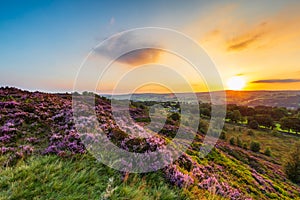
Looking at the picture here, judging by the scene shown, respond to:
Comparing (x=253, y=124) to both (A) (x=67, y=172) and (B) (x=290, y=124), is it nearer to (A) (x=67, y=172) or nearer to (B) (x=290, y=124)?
(B) (x=290, y=124)

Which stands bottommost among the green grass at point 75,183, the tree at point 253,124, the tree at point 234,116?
the tree at point 253,124

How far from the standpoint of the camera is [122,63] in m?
11.1

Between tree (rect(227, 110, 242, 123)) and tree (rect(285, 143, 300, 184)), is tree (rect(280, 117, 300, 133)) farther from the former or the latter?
tree (rect(285, 143, 300, 184))

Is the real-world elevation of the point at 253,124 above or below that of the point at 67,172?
below

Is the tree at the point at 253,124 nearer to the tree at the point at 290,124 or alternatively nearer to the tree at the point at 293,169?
the tree at the point at 290,124

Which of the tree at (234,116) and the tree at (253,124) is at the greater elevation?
the tree at (234,116)

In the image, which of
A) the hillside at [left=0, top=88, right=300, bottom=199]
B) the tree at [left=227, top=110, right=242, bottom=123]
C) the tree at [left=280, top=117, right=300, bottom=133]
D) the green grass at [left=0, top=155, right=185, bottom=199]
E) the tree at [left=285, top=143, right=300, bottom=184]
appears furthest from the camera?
the tree at [left=227, top=110, right=242, bottom=123]

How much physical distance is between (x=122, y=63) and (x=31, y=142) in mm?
6109

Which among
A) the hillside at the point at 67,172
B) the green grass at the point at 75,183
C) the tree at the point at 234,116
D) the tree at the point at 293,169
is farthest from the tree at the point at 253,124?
the green grass at the point at 75,183

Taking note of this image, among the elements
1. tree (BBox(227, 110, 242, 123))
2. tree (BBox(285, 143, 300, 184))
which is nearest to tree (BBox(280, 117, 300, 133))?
tree (BBox(227, 110, 242, 123))

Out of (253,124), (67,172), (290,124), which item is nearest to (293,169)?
(67,172)

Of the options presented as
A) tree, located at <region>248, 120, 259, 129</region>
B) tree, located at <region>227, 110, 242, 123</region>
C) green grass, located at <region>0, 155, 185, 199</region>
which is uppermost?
green grass, located at <region>0, 155, 185, 199</region>

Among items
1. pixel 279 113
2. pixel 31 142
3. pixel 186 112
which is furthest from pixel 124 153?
pixel 279 113

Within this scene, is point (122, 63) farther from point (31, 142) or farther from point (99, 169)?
point (99, 169)
